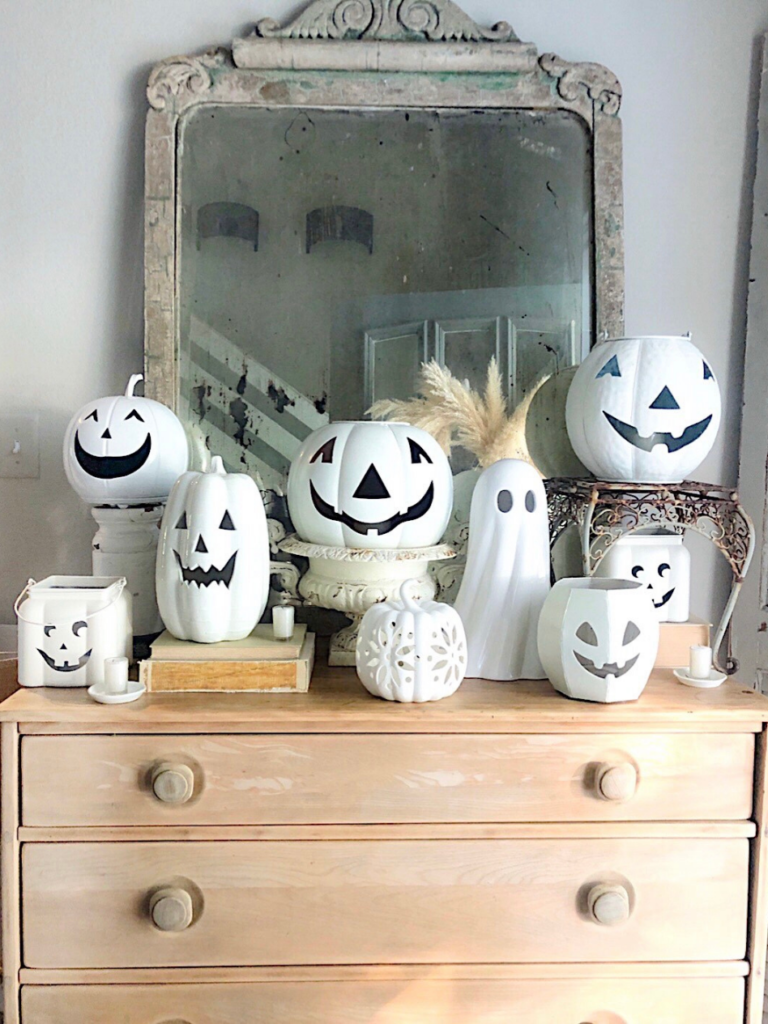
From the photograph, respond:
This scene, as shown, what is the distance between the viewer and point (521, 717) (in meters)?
1.13

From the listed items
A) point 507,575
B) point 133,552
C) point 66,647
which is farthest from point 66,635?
point 507,575

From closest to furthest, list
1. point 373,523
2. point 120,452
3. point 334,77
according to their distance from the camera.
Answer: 1. point 373,523
2. point 120,452
3. point 334,77

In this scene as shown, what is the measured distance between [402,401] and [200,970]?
0.93 metres

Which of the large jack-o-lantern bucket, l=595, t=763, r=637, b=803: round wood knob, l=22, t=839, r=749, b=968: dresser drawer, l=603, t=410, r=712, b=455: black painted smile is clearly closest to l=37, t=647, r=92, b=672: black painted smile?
the large jack-o-lantern bucket

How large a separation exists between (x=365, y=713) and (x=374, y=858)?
20 cm

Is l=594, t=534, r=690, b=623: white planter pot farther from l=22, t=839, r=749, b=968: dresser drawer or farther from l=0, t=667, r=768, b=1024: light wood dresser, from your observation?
l=22, t=839, r=749, b=968: dresser drawer

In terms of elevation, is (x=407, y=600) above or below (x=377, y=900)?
above

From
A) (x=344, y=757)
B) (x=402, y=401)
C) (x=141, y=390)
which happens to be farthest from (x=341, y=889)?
(x=141, y=390)

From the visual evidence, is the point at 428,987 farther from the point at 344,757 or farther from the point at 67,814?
the point at 67,814

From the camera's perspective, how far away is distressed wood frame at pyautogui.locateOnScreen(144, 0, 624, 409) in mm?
1479

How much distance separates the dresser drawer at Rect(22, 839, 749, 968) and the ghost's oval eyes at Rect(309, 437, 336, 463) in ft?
1.72

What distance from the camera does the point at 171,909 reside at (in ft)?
3.65

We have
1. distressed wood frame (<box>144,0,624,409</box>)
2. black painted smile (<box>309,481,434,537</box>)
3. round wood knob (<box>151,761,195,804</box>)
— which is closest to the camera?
round wood knob (<box>151,761,195,804</box>)

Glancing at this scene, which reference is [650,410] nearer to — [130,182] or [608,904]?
[608,904]
